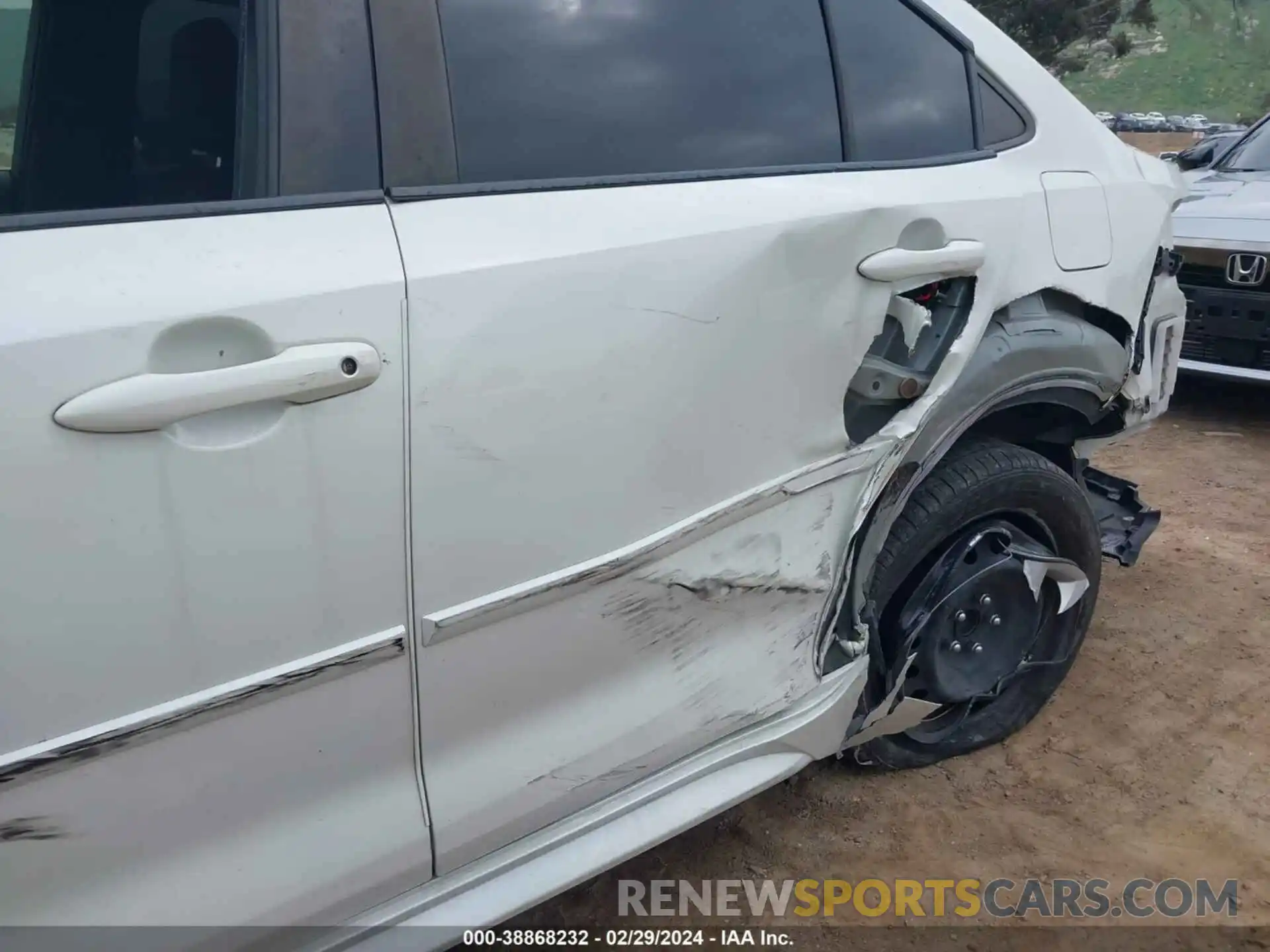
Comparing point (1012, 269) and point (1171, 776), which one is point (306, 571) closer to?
point (1012, 269)

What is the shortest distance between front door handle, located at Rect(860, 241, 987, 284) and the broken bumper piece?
1.25 metres

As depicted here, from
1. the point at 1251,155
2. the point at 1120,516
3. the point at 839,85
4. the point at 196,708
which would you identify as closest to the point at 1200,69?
the point at 1251,155

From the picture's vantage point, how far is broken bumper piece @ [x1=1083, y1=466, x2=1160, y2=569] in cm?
294

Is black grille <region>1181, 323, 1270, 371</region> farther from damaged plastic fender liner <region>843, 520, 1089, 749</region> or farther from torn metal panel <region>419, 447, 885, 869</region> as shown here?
torn metal panel <region>419, 447, 885, 869</region>

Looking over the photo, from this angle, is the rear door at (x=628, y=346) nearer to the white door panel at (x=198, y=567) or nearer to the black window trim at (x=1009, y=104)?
the white door panel at (x=198, y=567)

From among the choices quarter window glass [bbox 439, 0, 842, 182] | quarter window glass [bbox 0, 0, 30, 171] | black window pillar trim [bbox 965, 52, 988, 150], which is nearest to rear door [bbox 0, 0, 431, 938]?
quarter window glass [bbox 439, 0, 842, 182]

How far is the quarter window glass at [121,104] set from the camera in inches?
56.6

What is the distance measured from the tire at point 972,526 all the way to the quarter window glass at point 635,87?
798 millimetres

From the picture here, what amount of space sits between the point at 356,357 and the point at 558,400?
11.9 inches

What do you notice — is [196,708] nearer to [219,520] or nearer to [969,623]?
[219,520]

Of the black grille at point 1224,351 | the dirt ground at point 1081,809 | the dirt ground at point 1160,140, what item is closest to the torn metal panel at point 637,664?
the dirt ground at point 1081,809

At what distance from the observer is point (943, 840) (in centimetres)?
237

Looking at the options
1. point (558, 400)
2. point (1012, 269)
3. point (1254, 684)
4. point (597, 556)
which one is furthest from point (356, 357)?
point (1254, 684)

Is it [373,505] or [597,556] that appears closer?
[373,505]
